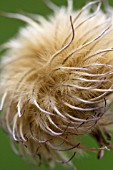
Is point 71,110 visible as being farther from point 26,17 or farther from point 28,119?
point 26,17

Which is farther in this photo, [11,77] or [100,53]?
[11,77]

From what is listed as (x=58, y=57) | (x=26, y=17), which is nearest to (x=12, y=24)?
(x=26, y=17)

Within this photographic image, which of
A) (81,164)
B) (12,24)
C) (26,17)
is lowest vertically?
(81,164)

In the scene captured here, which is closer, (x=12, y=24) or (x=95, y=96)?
(x=95, y=96)

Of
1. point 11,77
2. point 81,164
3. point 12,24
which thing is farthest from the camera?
point 12,24

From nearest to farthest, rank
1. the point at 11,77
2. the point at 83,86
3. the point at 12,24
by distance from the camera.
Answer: the point at 83,86 → the point at 11,77 → the point at 12,24

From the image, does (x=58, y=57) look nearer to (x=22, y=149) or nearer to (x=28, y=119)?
(x=28, y=119)

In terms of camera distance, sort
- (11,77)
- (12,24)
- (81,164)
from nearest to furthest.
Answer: (11,77)
(81,164)
(12,24)

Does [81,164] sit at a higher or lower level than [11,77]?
lower

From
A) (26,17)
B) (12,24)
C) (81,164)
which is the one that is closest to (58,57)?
(26,17)

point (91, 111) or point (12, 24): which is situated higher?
point (12, 24)
